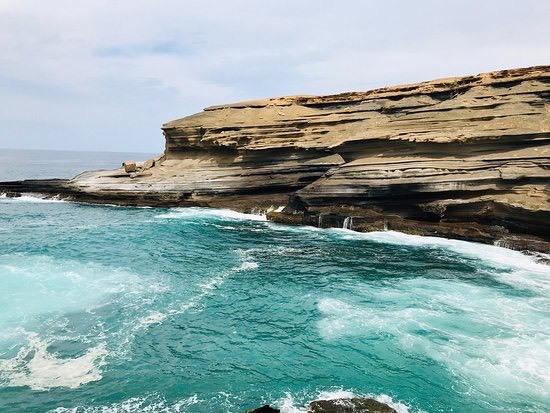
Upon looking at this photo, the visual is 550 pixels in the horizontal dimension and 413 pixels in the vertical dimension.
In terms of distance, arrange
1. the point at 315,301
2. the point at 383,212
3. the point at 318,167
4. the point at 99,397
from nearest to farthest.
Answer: the point at 99,397
the point at 315,301
the point at 383,212
the point at 318,167

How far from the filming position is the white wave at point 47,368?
14.1 m

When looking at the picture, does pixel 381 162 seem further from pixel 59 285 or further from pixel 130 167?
pixel 130 167

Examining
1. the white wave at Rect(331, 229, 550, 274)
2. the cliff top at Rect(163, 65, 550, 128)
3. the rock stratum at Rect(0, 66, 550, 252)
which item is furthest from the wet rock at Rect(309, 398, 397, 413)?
the cliff top at Rect(163, 65, 550, 128)

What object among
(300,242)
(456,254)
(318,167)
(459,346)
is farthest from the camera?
(318,167)

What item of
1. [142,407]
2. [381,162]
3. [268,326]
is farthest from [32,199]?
[142,407]

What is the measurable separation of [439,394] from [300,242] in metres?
20.6

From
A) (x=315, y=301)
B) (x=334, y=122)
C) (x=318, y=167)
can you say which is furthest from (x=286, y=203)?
(x=315, y=301)

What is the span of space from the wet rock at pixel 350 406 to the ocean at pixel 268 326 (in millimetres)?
849

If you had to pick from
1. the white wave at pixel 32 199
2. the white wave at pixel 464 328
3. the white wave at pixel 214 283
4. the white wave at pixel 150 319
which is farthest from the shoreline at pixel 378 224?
the white wave at pixel 150 319

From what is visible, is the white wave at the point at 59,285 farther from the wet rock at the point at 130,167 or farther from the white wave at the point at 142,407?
the wet rock at the point at 130,167

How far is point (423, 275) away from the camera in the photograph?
1013 inches

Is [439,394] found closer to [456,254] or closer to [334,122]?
[456,254]

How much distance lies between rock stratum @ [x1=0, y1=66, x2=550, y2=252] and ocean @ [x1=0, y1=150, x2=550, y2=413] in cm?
349

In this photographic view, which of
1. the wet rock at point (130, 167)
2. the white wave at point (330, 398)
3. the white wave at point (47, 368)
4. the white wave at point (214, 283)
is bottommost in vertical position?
the white wave at point (330, 398)
